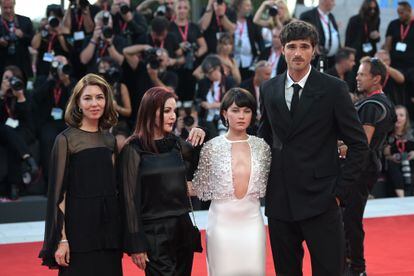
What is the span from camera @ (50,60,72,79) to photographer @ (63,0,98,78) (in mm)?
632

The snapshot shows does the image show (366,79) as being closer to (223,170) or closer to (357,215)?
(357,215)

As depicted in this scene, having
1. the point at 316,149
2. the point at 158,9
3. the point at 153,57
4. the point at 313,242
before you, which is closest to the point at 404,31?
the point at 158,9

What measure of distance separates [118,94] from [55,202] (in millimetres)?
5216

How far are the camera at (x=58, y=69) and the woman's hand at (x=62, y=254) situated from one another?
5008 mm

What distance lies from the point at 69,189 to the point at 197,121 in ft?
17.5

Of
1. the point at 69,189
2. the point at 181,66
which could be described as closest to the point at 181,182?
the point at 69,189

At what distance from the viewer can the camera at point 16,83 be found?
9133 mm

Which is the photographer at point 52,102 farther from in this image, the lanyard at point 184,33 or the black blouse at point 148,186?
the black blouse at point 148,186

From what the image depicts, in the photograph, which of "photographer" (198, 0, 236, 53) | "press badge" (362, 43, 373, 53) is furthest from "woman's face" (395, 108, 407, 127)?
"photographer" (198, 0, 236, 53)

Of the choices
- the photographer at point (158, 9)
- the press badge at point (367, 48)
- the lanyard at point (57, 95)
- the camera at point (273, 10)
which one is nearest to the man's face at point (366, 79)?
the lanyard at point (57, 95)

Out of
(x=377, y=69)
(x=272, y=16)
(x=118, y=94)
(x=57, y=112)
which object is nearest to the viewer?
(x=377, y=69)

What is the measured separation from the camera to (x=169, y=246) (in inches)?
187

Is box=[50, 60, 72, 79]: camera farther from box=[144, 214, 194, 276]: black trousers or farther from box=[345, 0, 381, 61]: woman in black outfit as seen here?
box=[144, 214, 194, 276]: black trousers

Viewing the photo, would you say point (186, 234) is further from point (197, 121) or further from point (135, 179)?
point (197, 121)
